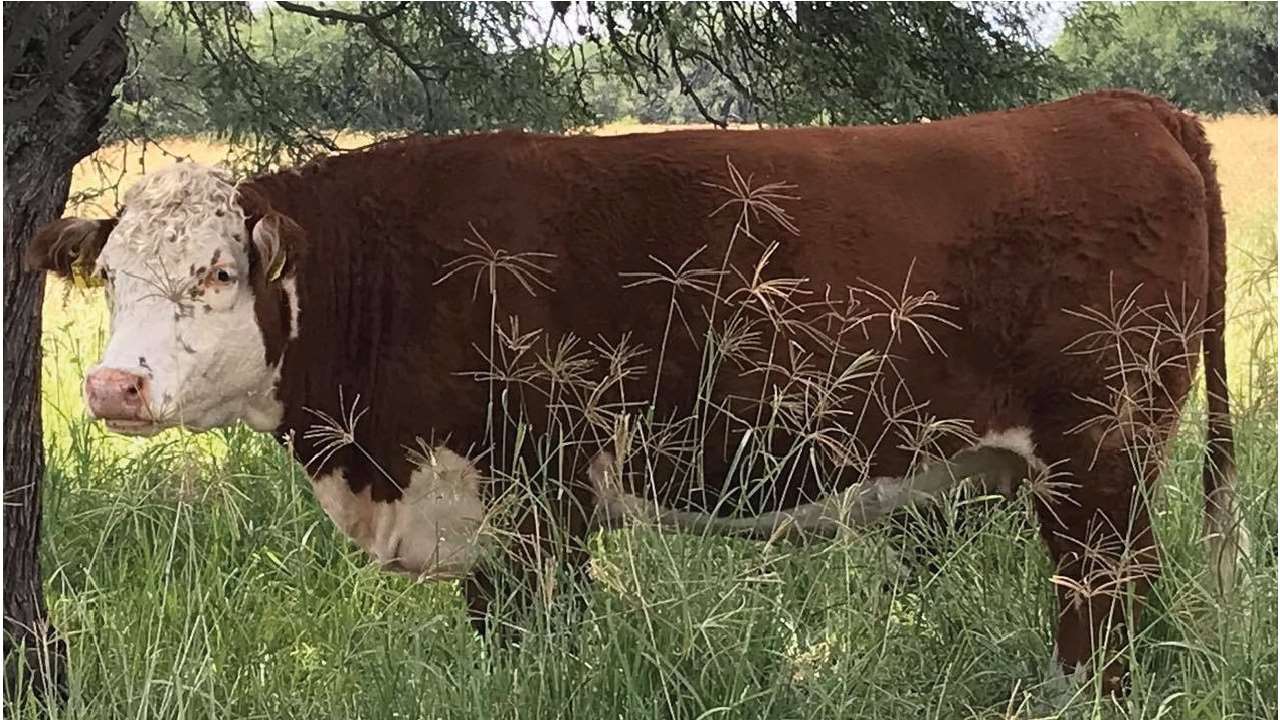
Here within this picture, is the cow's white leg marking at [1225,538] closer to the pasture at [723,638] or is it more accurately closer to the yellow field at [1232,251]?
the pasture at [723,638]

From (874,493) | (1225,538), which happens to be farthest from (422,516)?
(1225,538)

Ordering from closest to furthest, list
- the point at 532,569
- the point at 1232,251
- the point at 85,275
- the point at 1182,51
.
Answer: the point at 532,569 → the point at 85,275 → the point at 1232,251 → the point at 1182,51

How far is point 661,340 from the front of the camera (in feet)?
9.62

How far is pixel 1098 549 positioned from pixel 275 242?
213cm

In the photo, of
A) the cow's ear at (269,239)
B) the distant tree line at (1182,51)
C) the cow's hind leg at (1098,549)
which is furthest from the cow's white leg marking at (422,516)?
the distant tree line at (1182,51)

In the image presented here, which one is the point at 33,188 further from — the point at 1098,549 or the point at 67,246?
the point at 1098,549

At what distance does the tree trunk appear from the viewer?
9.66 ft

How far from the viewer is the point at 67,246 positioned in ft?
8.96

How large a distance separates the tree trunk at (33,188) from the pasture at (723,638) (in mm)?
165

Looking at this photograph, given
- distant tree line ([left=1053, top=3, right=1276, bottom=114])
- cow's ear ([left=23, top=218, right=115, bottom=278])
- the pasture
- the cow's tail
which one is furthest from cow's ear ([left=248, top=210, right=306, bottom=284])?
distant tree line ([left=1053, top=3, right=1276, bottom=114])

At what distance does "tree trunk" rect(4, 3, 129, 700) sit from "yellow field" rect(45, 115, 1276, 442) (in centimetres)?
18

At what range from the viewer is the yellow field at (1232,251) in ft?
9.82

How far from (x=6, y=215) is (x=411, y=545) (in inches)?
50.9

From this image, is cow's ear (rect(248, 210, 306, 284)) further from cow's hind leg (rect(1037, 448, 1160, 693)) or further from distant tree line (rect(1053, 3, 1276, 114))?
distant tree line (rect(1053, 3, 1276, 114))
